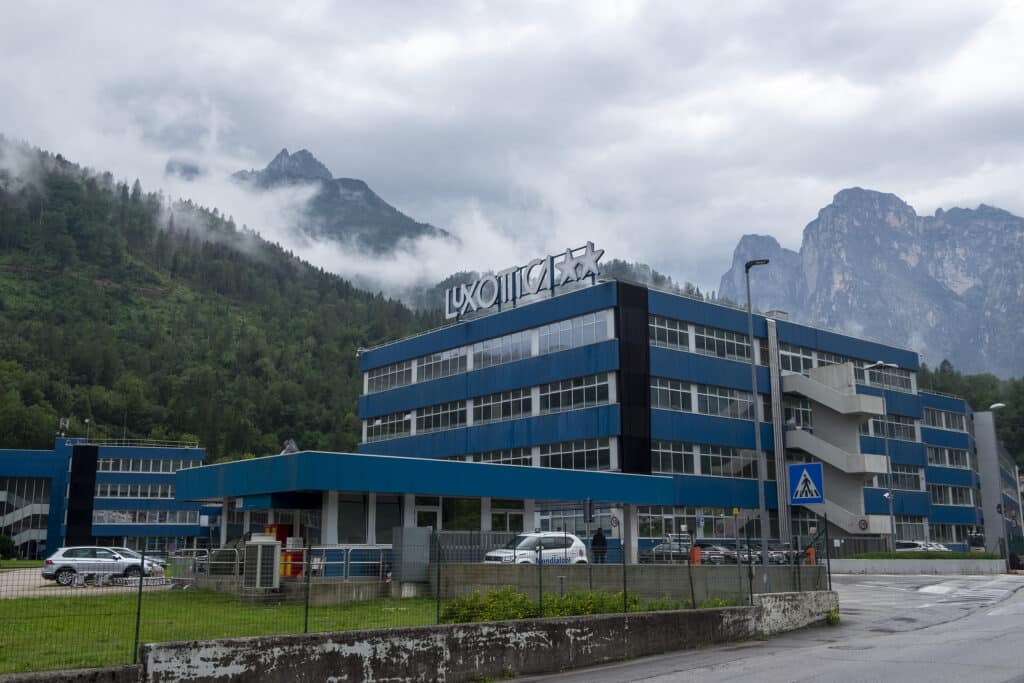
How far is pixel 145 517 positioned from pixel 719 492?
2489 inches

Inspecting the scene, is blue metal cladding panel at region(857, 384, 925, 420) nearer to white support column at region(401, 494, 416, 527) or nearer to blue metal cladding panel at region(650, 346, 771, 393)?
blue metal cladding panel at region(650, 346, 771, 393)

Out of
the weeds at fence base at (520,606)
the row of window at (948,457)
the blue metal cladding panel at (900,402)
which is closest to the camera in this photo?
the weeds at fence base at (520,606)

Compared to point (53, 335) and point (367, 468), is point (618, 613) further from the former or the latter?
point (53, 335)

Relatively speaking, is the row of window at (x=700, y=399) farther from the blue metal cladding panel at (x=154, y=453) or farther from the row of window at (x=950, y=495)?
the blue metal cladding panel at (x=154, y=453)

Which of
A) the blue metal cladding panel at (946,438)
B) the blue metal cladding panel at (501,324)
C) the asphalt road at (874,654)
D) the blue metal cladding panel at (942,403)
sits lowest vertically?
the asphalt road at (874,654)

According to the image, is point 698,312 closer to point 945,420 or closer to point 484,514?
point 484,514

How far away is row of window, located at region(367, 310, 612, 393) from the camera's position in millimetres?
55719

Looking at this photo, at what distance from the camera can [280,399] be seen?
168750mm

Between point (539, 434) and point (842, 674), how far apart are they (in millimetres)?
42572

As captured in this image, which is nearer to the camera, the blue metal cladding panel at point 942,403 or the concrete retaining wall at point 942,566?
the concrete retaining wall at point 942,566

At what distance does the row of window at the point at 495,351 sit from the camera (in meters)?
55.7

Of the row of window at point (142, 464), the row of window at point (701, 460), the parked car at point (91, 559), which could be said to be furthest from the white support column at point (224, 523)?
the row of window at point (142, 464)

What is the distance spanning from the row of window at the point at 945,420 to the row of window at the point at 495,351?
36309 mm

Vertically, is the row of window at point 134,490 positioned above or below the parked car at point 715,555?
above
